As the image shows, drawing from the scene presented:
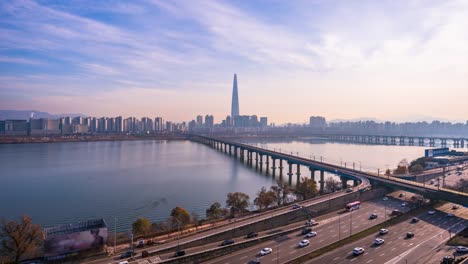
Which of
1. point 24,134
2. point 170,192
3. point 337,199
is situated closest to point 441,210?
point 337,199

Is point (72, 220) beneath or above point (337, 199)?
beneath

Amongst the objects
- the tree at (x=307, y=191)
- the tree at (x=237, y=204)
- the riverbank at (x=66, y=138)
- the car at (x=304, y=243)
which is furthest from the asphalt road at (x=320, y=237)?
the riverbank at (x=66, y=138)

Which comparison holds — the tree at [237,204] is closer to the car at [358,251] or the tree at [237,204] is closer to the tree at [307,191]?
the tree at [307,191]

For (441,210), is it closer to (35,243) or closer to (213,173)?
(35,243)

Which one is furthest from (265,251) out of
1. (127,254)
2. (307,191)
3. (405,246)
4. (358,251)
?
(307,191)

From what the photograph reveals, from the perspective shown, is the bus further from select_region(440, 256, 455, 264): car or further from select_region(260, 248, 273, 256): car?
select_region(260, 248, 273, 256): car

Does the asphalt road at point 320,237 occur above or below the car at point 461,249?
below
